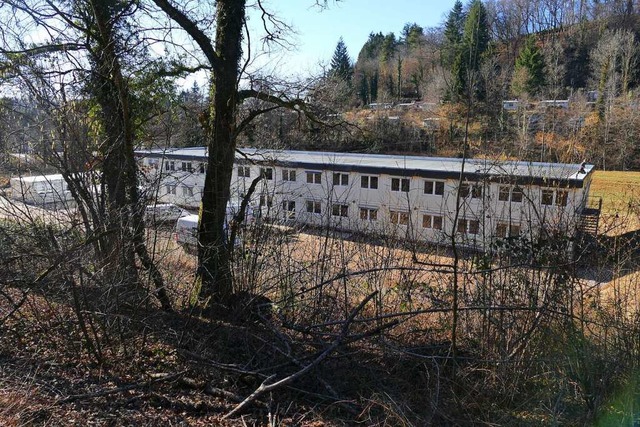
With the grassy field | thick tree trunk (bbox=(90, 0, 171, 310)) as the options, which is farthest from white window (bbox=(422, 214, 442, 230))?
thick tree trunk (bbox=(90, 0, 171, 310))

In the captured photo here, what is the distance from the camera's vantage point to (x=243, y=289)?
565 centimetres

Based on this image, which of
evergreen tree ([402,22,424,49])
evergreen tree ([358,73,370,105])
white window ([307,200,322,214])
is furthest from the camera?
evergreen tree ([358,73,370,105])

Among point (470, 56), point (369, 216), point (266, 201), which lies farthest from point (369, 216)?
point (470, 56)

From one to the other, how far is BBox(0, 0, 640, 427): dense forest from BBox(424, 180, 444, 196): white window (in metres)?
13.8

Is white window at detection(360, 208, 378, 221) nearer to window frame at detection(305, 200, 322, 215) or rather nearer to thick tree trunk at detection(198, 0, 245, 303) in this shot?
window frame at detection(305, 200, 322, 215)

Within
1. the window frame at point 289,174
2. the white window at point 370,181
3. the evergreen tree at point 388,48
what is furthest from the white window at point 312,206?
the evergreen tree at point 388,48

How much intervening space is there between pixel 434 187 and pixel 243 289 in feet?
55.2

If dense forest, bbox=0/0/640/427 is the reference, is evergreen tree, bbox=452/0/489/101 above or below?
above

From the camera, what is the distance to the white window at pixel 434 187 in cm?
2112

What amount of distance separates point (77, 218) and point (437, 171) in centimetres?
1764

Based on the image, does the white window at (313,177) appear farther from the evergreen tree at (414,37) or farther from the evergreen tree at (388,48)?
the evergreen tree at (388,48)

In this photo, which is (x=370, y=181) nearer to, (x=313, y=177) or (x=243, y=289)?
(x=313, y=177)

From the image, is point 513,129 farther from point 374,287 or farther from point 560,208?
point 374,287

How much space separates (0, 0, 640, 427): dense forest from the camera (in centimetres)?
350
